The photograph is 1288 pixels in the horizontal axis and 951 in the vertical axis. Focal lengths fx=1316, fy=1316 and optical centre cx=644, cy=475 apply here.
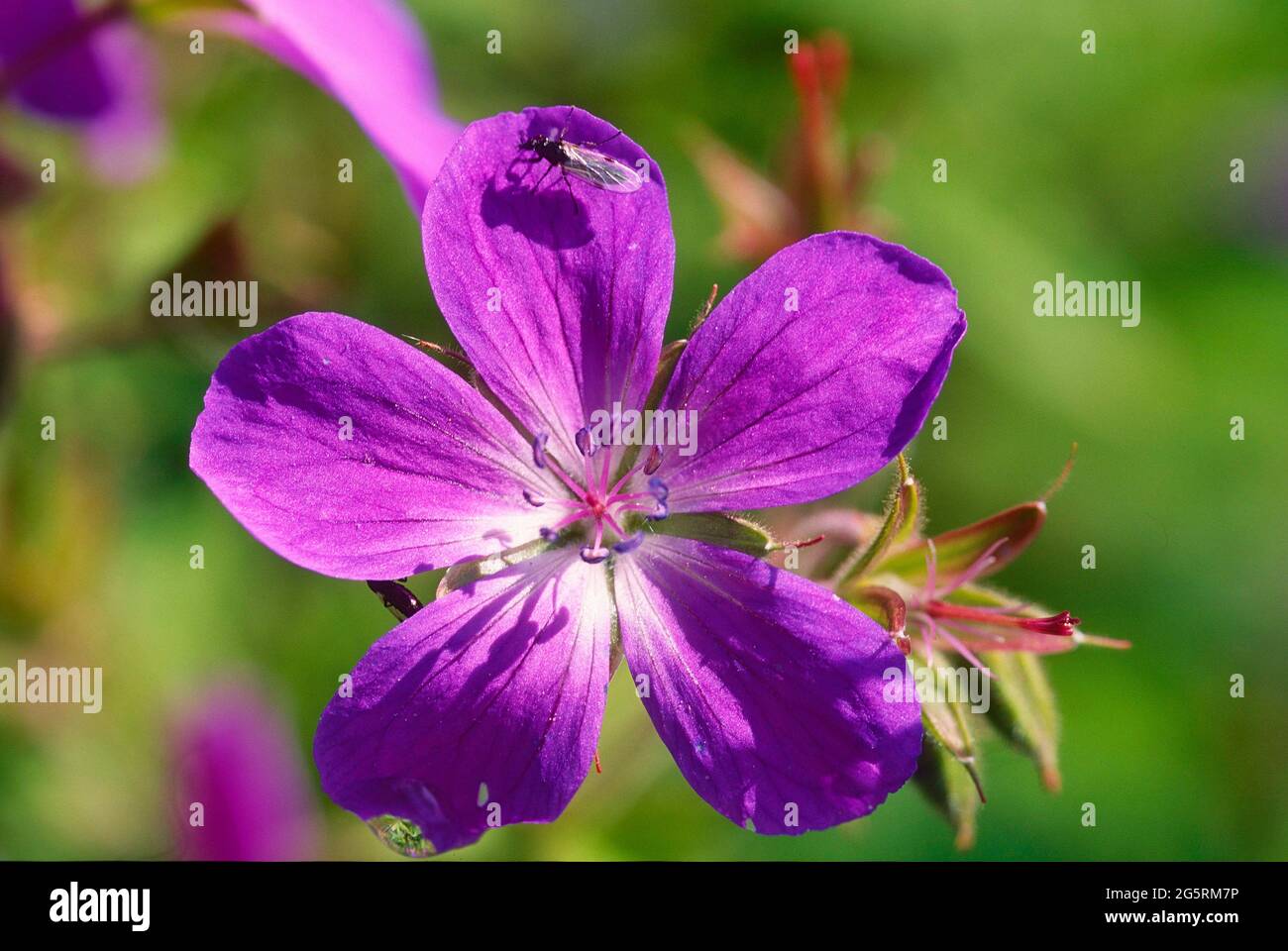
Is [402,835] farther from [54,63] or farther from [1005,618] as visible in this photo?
[54,63]

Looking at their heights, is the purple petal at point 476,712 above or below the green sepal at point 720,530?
below

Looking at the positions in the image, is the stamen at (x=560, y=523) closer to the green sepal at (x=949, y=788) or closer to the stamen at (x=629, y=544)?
the stamen at (x=629, y=544)

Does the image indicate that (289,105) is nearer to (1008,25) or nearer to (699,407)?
(1008,25)

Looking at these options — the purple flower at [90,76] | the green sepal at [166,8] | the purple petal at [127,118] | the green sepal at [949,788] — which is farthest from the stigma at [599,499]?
the purple petal at [127,118]

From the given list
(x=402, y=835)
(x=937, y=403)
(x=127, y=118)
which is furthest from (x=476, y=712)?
(x=937, y=403)

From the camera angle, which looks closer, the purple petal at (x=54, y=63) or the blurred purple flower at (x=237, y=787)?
the purple petal at (x=54, y=63)

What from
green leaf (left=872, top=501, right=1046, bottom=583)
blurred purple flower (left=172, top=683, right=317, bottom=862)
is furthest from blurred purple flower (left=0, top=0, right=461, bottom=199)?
blurred purple flower (left=172, top=683, right=317, bottom=862)
